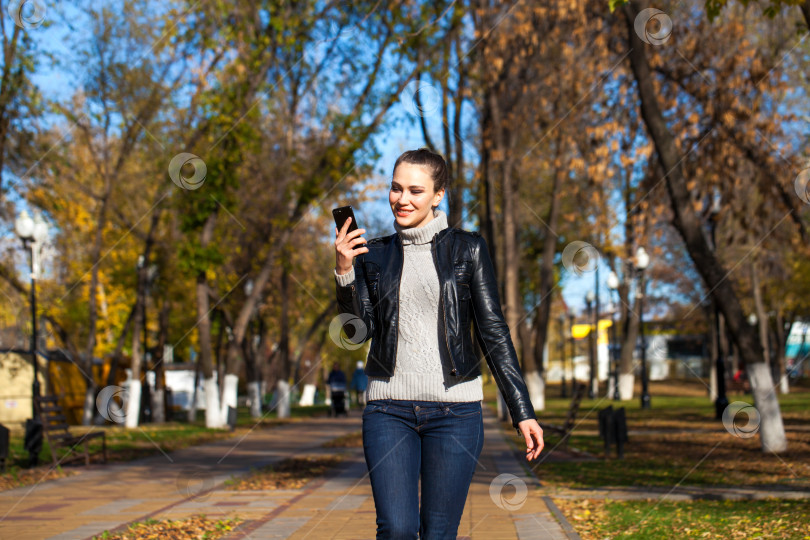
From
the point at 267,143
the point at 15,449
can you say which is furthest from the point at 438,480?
the point at 267,143

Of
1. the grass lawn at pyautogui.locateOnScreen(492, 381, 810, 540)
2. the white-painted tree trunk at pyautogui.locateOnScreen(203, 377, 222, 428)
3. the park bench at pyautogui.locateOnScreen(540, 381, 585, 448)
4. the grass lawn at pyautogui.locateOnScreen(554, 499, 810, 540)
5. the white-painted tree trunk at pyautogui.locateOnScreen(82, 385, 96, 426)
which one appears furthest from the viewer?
the white-painted tree trunk at pyautogui.locateOnScreen(82, 385, 96, 426)

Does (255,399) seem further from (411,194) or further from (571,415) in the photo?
(411,194)

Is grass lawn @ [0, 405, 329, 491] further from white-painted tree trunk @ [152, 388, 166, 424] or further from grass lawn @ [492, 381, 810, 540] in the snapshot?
grass lawn @ [492, 381, 810, 540]

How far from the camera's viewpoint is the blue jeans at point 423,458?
3.18 metres

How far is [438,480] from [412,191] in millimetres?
990

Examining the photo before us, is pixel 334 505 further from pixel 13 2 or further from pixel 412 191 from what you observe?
pixel 13 2

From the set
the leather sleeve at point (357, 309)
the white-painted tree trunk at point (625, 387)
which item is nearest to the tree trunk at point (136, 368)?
the white-painted tree trunk at point (625, 387)

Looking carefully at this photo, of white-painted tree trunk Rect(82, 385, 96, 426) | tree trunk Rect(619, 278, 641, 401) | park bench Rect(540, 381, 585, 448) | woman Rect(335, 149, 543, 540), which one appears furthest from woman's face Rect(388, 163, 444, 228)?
tree trunk Rect(619, 278, 641, 401)

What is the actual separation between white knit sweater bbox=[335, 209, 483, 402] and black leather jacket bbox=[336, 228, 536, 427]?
28 mm

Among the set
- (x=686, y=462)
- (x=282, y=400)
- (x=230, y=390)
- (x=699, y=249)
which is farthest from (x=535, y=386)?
(x=686, y=462)

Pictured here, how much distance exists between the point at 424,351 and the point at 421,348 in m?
0.01

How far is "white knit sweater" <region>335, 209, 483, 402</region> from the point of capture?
10.8ft

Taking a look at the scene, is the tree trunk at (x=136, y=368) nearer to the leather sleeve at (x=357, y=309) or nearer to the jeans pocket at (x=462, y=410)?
the leather sleeve at (x=357, y=309)

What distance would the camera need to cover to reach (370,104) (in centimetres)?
2205
